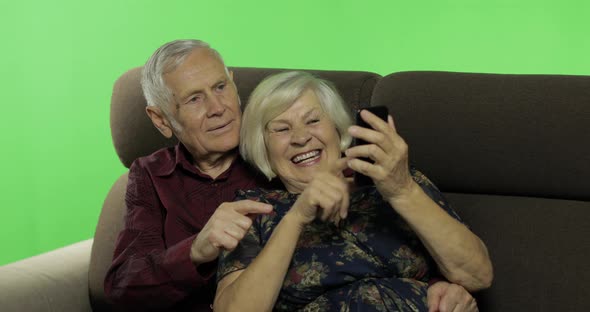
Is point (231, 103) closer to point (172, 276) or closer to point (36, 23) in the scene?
point (172, 276)

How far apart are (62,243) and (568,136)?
2298mm

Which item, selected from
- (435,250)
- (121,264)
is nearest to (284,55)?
(121,264)

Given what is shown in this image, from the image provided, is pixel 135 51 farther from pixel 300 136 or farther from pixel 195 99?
pixel 300 136

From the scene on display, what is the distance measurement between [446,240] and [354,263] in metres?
0.22

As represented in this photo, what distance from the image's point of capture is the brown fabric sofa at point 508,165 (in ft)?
6.19

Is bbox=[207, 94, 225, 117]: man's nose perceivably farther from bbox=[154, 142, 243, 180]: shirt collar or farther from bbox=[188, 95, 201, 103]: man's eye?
bbox=[154, 142, 243, 180]: shirt collar

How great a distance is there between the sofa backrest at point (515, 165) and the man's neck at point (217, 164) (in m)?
0.41

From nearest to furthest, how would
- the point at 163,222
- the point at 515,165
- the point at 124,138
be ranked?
1. the point at 515,165
2. the point at 163,222
3. the point at 124,138

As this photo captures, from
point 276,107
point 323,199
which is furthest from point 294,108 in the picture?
point 323,199

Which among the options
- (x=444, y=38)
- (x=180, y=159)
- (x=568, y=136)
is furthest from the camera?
(x=444, y=38)

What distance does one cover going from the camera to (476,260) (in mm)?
1654

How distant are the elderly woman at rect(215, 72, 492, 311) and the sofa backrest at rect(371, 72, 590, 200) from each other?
237 millimetres

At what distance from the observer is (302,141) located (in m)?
1.81

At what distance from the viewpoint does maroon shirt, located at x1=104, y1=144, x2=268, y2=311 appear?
6.24 ft
